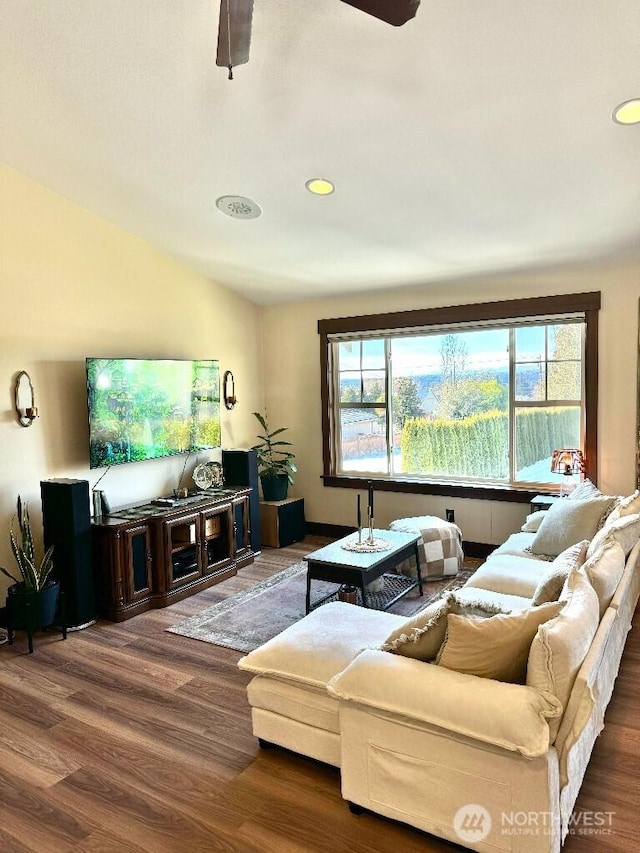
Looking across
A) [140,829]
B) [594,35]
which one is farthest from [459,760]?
[594,35]

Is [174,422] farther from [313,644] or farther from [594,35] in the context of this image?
[594,35]

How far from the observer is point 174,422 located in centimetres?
470

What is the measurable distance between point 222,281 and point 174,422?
163 centimetres

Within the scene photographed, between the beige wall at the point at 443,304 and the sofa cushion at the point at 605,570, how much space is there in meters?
2.34

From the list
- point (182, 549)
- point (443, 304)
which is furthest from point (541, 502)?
point (182, 549)

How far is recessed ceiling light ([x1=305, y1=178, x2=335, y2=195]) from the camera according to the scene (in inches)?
139


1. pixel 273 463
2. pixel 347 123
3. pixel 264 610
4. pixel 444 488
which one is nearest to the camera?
pixel 347 123

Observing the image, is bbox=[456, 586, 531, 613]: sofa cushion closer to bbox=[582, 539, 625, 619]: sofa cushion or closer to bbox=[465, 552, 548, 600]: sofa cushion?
bbox=[465, 552, 548, 600]: sofa cushion

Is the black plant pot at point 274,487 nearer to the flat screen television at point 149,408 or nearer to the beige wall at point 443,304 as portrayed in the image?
the beige wall at point 443,304

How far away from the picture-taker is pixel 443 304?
520 cm

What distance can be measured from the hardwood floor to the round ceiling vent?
2.90 m

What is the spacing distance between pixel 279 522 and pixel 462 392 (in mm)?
2131

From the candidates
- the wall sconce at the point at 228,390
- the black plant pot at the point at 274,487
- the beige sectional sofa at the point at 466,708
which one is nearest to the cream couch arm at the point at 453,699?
the beige sectional sofa at the point at 466,708

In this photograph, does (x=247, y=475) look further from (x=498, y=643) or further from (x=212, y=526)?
(x=498, y=643)
